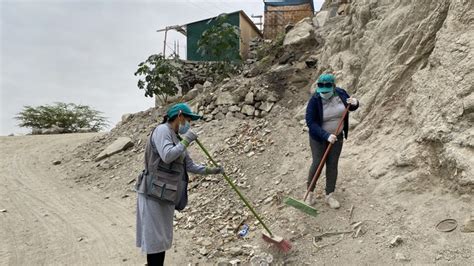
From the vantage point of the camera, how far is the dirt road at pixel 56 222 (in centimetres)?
502

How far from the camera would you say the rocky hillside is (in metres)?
3.95

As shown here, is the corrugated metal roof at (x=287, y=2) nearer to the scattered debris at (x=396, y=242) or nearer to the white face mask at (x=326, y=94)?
the white face mask at (x=326, y=94)

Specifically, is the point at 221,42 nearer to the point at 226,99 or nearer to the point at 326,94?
the point at 226,99

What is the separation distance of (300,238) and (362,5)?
4.84 metres

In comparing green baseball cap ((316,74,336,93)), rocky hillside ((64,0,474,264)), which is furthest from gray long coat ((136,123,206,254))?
green baseball cap ((316,74,336,93))

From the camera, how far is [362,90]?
20.7 ft

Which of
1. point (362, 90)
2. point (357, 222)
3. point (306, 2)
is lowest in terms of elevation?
point (357, 222)

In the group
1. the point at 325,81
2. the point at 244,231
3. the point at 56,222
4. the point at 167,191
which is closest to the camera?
the point at 167,191

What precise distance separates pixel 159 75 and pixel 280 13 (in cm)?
678

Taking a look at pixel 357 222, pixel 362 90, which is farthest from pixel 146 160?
pixel 362 90

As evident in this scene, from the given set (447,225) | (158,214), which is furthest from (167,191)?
(447,225)

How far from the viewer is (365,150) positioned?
17.7ft

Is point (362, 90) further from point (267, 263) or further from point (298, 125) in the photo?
point (267, 263)

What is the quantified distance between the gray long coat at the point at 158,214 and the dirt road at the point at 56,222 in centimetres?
158
